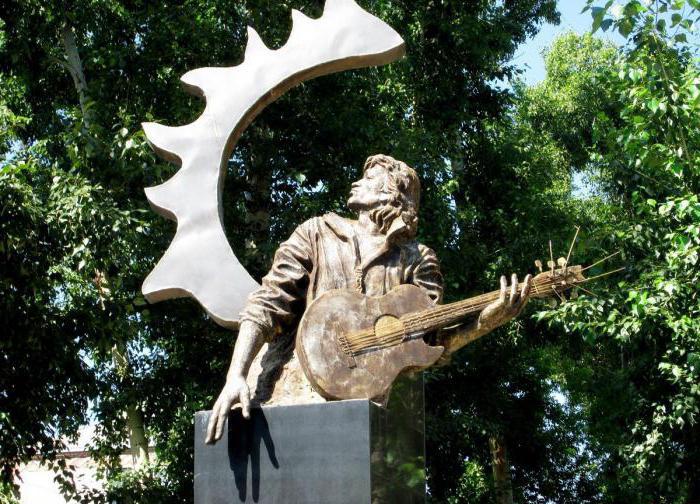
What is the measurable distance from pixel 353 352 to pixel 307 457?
543 mm

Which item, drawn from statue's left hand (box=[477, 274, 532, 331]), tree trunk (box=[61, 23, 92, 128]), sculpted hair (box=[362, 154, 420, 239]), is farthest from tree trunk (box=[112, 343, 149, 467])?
statue's left hand (box=[477, 274, 532, 331])

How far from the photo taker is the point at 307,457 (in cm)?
516

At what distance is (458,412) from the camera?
14.6 m

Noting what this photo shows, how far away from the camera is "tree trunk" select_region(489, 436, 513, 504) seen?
17.0 meters

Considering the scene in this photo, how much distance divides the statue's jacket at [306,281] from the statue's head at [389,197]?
0.10 metres

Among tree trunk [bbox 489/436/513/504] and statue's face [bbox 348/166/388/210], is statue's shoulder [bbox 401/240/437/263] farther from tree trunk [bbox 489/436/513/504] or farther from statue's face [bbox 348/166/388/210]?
tree trunk [bbox 489/436/513/504]

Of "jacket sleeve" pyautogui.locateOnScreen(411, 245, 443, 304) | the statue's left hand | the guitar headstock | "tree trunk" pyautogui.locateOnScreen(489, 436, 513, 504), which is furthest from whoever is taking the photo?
"tree trunk" pyautogui.locateOnScreen(489, 436, 513, 504)

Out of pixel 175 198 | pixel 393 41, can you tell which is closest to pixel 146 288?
pixel 175 198

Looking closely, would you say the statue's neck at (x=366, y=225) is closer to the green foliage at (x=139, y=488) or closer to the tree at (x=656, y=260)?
the tree at (x=656, y=260)

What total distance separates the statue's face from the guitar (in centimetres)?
61

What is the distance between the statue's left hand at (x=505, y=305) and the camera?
5.35 m

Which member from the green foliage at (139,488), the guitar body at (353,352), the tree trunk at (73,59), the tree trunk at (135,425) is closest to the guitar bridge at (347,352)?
the guitar body at (353,352)

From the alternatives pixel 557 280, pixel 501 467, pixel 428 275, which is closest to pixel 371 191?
pixel 428 275

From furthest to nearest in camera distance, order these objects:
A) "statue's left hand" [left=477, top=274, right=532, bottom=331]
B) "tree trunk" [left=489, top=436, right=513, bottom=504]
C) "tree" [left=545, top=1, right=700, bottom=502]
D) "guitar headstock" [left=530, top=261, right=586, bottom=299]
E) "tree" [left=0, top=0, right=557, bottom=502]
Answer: "tree trunk" [left=489, top=436, right=513, bottom=504] < "tree" [left=0, top=0, right=557, bottom=502] < "tree" [left=545, top=1, right=700, bottom=502] < "statue's left hand" [left=477, top=274, right=532, bottom=331] < "guitar headstock" [left=530, top=261, right=586, bottom=299]
